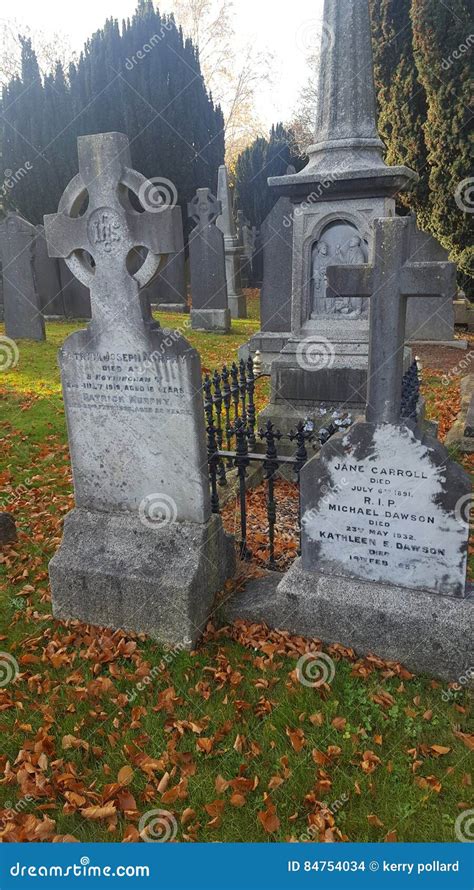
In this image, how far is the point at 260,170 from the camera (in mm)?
30984

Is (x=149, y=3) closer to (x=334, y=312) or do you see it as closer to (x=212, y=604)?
(x=334, y=312)

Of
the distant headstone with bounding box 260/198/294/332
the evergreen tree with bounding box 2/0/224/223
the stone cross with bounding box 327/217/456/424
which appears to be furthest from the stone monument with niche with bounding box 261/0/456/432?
the evergreen tree with bounding box 2/0/224/223

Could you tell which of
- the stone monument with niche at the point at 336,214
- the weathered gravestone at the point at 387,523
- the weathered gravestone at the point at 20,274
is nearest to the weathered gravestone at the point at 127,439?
the weathered gravestone at the point at 387,523

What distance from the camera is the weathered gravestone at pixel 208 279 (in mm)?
15414

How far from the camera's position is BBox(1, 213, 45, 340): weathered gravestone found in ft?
42.9

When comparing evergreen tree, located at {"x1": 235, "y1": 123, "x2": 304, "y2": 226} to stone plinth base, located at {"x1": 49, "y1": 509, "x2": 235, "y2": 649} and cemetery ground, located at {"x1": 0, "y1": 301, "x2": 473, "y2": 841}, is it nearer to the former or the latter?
stone plinth base, located at {"x1": 49, "y1": 509, "x2": 235, "y2": 649}

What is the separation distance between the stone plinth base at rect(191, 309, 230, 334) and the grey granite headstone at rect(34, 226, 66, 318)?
4002 millimetres

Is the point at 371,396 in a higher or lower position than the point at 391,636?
higher

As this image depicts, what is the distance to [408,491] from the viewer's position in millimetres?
3484

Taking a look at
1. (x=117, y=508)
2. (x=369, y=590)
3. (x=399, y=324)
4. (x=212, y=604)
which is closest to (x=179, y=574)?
(x=212, y=604)

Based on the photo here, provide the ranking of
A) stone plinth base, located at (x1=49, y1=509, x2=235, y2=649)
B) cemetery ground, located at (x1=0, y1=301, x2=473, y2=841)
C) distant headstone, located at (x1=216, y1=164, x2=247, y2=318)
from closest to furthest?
cemetery ground, located at (x1=0, y1=301, x2=473, y2=841) → stone plinth base, located at (x1=49, y1=509, x2=235, y2=649) → distant headstone, located at (x1=216, y1=164, x2=247, y2=318)

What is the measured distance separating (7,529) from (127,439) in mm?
1960

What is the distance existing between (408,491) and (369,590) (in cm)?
69

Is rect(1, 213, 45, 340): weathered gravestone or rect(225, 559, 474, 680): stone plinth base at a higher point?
rect(1, 213, 45, 340): weathered gravestone
